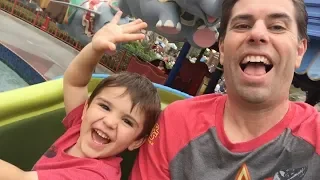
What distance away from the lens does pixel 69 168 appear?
70 centimetres

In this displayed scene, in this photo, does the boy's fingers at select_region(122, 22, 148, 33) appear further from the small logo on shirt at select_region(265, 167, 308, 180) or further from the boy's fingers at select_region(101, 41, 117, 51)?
the small logo on shirt at select_region(265, 167, 308, 180)

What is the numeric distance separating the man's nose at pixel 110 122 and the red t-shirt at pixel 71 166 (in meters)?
0.06

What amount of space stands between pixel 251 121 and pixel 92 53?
0.98 feet

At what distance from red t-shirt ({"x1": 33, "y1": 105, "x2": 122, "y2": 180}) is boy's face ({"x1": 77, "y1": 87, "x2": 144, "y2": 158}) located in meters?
0.02

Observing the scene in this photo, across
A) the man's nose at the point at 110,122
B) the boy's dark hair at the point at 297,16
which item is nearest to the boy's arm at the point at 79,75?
the man's nose at the point at 110,122

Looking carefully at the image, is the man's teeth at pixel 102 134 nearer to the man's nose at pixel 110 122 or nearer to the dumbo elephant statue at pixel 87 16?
the man's nose at pixel 110 122

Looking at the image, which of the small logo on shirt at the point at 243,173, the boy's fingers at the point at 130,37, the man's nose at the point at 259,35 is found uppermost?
the man's nose at the point at 259,35

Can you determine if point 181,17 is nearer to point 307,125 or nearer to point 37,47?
point 307,125

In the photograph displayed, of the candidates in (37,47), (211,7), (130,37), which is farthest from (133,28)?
(37,47)

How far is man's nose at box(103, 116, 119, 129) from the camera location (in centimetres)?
71

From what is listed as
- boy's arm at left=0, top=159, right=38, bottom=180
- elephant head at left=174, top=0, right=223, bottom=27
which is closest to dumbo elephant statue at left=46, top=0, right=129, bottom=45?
elephant head at left=174, top=0, right=223, bottom=27

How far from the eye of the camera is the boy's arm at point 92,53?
2.35 ft

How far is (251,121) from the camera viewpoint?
26.8 inches

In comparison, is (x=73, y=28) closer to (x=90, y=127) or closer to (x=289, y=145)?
(x=90, y=127)
